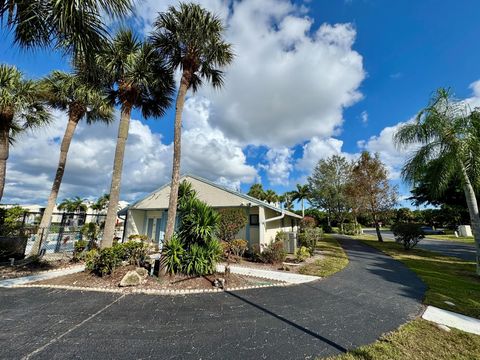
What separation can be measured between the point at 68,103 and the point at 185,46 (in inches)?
284

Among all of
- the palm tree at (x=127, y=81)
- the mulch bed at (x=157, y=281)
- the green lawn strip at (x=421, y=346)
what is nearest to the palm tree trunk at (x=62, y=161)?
the palm tree at (x=127, y=81)

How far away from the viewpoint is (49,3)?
9.95 feet

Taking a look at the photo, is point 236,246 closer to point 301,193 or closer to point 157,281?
point 157,281

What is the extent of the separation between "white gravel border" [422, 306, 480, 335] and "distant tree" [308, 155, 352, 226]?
28.5 metres

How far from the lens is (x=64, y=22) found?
3.03 meters

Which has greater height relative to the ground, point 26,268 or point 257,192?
point 257,192

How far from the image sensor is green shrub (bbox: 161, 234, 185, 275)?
23.8 ft

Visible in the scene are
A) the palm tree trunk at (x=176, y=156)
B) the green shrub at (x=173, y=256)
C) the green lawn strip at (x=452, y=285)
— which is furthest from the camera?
the palm tree trunk at (x=176, y=156)

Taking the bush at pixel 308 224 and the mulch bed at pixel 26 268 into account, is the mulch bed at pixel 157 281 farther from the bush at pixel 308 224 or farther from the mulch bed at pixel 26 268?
the bush at pixel 308 224

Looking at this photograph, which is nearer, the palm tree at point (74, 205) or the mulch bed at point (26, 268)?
the mulch bed at point (26, 268)

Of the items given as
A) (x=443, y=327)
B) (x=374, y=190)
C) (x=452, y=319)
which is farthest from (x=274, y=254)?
(x=374, y=190)

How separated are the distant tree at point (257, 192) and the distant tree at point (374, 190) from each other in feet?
91.4

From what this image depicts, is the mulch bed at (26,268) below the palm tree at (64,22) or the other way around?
below

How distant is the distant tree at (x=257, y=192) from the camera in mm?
49250
